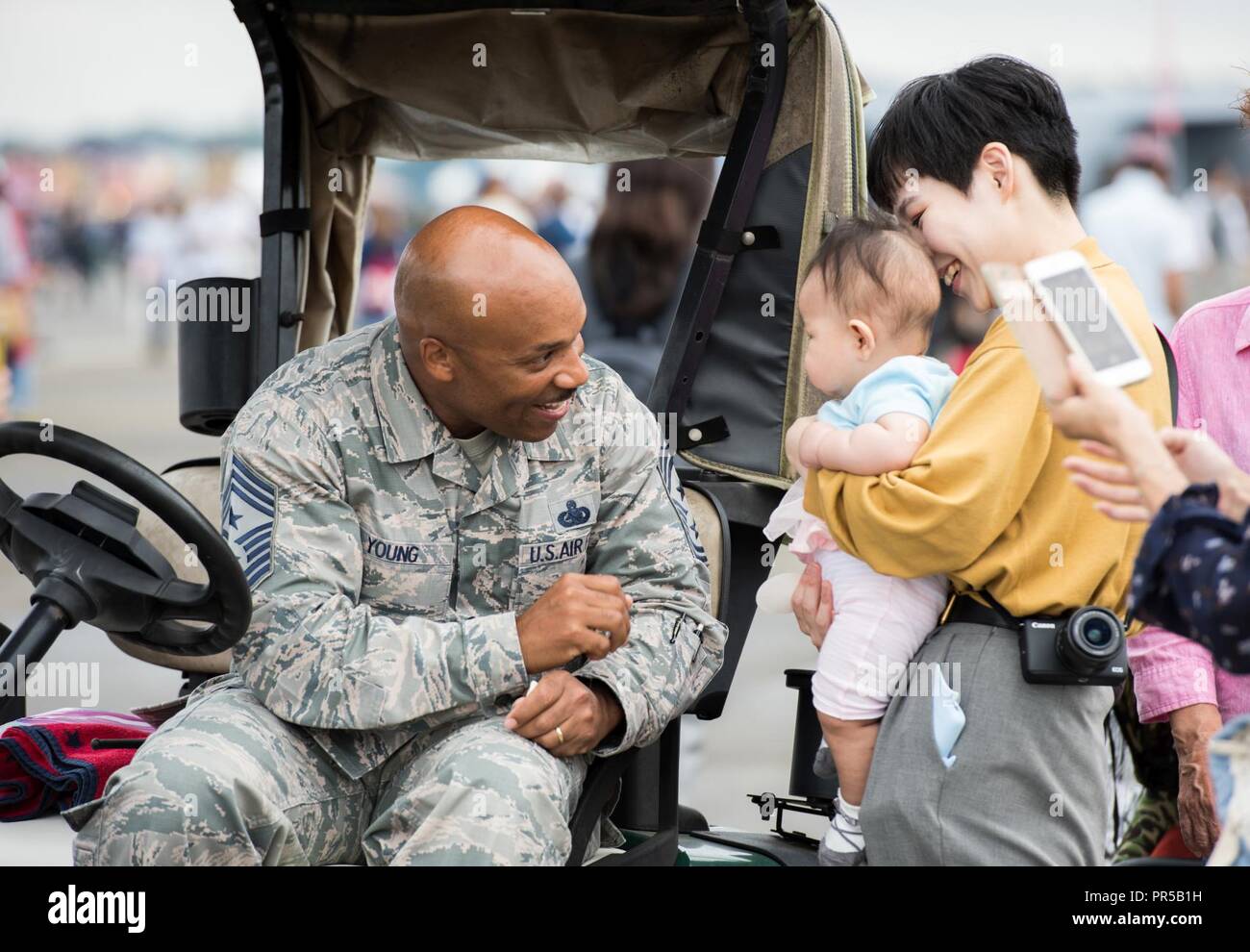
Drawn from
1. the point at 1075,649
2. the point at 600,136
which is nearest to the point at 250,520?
the point at 1075,649

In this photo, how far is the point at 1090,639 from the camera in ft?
8.20

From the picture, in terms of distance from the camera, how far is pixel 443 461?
117 inches

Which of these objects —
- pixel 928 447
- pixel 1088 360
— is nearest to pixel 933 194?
pixel 928 447

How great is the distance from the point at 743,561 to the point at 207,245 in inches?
495

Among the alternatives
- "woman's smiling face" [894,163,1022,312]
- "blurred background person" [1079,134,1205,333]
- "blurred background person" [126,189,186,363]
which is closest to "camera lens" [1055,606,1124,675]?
"woman's smiling face" [894,163,1022,312]

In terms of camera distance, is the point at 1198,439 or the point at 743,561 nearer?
the point at 1198,439

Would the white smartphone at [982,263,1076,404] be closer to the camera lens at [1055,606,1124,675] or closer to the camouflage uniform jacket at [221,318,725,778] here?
the camera lens at [1055,606,1124,675]

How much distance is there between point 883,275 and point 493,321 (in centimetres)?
72

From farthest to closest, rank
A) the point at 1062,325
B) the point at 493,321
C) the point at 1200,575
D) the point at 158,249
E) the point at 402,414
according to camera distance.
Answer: the point at 158,249 < the point at 402,414 < the point at 493,321 < the point at 1062,325 < the point at 1200,575

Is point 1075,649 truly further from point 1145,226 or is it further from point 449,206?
point 1145,226

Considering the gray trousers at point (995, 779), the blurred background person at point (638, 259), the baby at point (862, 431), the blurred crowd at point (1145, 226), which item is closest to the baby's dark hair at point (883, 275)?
the baby at point (862, 431)

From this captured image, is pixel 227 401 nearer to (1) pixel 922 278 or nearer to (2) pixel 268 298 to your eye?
(2) pixel 268 298

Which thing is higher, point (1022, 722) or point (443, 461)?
point (443, 461)

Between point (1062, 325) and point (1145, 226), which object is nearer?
point (1062, 325)
